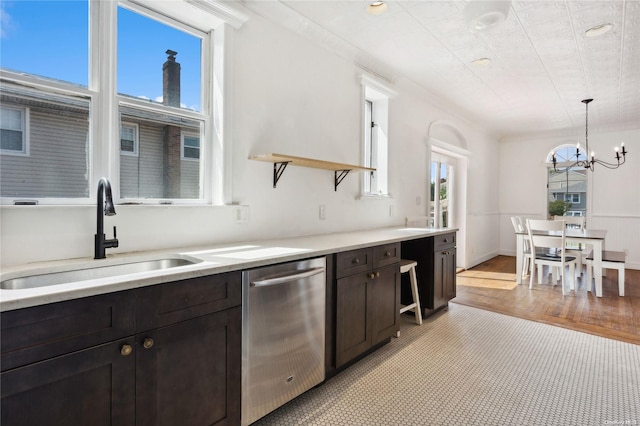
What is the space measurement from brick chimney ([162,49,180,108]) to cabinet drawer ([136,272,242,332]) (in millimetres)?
1280

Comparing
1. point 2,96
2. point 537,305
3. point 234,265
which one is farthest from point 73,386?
point 537,305

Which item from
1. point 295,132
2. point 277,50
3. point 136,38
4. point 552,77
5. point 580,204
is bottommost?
point 580,204

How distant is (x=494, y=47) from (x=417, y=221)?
2142mm

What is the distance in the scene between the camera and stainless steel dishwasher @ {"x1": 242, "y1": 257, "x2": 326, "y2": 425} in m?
1.64

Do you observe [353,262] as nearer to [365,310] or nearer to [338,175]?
[365,310]

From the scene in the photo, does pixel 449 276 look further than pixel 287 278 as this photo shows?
Yes

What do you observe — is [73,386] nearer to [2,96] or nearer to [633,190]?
[2,96]

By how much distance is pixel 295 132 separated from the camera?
2.76 metres

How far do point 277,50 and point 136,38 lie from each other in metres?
1.03

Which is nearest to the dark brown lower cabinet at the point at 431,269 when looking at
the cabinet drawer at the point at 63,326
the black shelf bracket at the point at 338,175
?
the black shelf bracket at the point at 338,175

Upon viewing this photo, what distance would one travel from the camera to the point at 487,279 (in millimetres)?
5141

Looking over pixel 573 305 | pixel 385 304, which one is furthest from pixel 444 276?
pixel 573 305

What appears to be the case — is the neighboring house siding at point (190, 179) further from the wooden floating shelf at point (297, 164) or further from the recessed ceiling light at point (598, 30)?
the recessed ceiling light at point (598, 30)

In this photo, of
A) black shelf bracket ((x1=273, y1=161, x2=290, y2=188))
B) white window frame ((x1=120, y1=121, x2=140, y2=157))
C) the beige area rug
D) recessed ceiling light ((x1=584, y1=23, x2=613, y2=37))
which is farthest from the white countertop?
the beige area rug
